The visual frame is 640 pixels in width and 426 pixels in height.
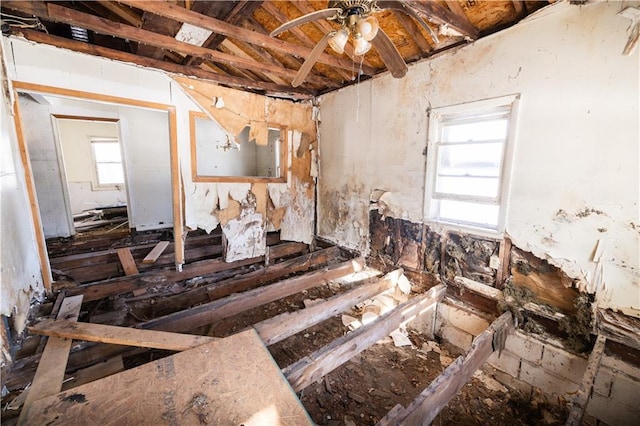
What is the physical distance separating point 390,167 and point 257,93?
237 centimetres

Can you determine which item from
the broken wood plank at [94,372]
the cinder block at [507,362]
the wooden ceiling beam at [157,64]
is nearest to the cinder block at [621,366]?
the cinder block at [507,362]

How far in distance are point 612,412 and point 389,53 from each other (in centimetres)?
311

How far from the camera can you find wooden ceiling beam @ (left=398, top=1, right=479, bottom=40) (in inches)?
73.0

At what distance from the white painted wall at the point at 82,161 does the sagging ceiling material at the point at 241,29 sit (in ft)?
15.9

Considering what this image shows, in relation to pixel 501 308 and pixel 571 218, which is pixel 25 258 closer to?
pixel 501 308


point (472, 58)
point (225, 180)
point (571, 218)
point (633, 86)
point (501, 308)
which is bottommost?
point (501, 308)

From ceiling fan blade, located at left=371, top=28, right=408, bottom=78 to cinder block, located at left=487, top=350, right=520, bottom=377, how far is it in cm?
271

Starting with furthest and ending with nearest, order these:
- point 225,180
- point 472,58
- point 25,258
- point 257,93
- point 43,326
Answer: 1. point 257,93
2. point 225,180
3. point 472,58
4. point 25,258
5. point 43,326

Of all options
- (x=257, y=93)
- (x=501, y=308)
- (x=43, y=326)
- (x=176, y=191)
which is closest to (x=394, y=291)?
(x=501, y=308)

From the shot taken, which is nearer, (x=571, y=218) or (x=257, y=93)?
(x=571, y=218)

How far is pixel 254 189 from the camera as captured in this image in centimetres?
377

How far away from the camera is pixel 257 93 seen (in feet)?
12.6

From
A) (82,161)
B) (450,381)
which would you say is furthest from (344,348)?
(82,161)

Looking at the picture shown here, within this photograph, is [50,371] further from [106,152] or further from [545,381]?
[106,152]
